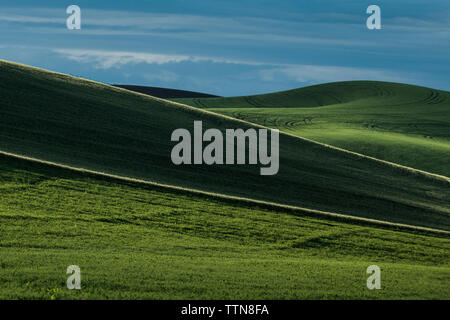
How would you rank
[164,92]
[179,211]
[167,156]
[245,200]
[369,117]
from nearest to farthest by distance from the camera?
1. [179,211]
2. [245,200]
3. [167,156]
4. [369,117]
5. [164,92]

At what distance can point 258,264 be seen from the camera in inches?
667

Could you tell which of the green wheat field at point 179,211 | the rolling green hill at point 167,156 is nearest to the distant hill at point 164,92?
the green wheat field at point 179,211

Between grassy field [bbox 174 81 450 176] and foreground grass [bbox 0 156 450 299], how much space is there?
28.9m

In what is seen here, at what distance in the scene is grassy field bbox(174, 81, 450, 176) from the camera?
5306cm

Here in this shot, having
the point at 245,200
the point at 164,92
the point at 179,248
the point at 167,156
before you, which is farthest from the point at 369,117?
the point at 164,92

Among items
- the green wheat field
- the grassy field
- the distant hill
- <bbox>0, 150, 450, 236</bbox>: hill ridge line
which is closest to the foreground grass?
the green wheat field

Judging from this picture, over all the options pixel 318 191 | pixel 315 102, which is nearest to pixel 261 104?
pixel 315 102

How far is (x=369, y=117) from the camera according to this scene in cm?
7581

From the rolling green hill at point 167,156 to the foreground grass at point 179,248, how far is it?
12.8 ft

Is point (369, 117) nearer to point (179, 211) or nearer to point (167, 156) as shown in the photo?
point (167, 156)

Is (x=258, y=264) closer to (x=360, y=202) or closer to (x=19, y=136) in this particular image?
(x=360, y=202)

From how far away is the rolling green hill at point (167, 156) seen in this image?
2955cm

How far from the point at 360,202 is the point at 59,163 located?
16816mm

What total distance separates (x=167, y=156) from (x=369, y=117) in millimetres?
49158
